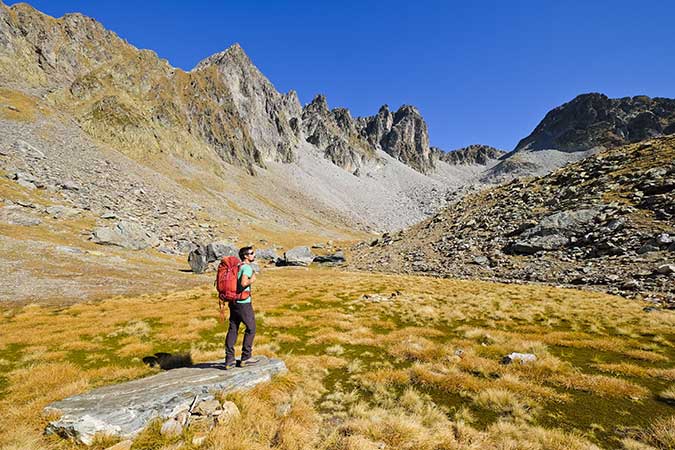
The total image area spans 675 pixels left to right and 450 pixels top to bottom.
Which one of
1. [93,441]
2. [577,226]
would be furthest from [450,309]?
[577,226]

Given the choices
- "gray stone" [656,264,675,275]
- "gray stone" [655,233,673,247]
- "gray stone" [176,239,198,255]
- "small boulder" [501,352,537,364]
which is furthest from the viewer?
"gray stone" [176,239,198,255]

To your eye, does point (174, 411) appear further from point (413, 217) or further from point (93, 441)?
point (413, 217)

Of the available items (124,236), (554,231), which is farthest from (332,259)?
(554,231)

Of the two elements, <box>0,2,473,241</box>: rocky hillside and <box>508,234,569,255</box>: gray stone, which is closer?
<box>508,234,569,255</box>: gray stone

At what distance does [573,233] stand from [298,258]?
41.2 m

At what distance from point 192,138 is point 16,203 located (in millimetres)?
95650

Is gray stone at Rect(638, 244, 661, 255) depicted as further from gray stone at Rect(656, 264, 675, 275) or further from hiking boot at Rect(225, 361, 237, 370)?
hiking boot at Rect(225, 361, 237, 370)

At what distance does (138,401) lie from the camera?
6.28 m

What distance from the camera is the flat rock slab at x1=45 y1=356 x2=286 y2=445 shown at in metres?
5.73

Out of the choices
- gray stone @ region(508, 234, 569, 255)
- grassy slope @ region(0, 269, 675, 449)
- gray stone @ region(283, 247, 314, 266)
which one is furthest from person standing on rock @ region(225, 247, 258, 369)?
gray stone @ region(283, 247, 314, 266)

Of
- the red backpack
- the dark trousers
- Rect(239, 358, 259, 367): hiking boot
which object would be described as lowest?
Rect(239, 358, 259, 367): hiking boot

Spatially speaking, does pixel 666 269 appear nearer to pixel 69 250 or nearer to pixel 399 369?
pixel 399 369

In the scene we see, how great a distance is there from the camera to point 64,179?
57.9 metres

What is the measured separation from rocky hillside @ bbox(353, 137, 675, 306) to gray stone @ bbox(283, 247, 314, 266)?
9.65 metres
